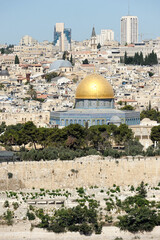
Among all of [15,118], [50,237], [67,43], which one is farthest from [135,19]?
[50,237]

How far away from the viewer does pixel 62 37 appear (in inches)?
6909

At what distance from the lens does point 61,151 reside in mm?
41219

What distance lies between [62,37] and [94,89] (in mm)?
→ 120598

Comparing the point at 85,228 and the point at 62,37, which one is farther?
the point at 62,37

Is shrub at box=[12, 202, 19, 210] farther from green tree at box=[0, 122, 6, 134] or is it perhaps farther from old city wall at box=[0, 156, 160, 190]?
green tree at box=[0, 122, 6, 134]

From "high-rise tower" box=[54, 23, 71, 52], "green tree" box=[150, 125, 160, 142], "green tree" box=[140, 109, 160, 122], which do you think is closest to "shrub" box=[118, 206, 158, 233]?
"green tree" box=[150, 125, 160, 142]

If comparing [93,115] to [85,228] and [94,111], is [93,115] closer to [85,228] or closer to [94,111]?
[94,111]

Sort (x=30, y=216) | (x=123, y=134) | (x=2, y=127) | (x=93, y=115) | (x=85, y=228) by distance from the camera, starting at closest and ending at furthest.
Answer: (x=85, y=228) < (x=30, y=216) < (x=123, y=134) < (x=93, y=115) < (x=2, y=127)

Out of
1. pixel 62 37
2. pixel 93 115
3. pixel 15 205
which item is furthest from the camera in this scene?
pixel 62 37

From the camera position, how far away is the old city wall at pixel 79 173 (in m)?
35.6

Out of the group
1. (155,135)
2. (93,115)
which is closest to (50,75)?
(93,115)

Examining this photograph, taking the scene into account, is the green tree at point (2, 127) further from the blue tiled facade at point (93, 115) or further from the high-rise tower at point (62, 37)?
the high-rise tower at point (62, 37)

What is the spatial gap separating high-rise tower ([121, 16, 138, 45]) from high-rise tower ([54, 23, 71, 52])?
48.4 ft

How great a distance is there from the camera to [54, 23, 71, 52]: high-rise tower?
170250 mm
